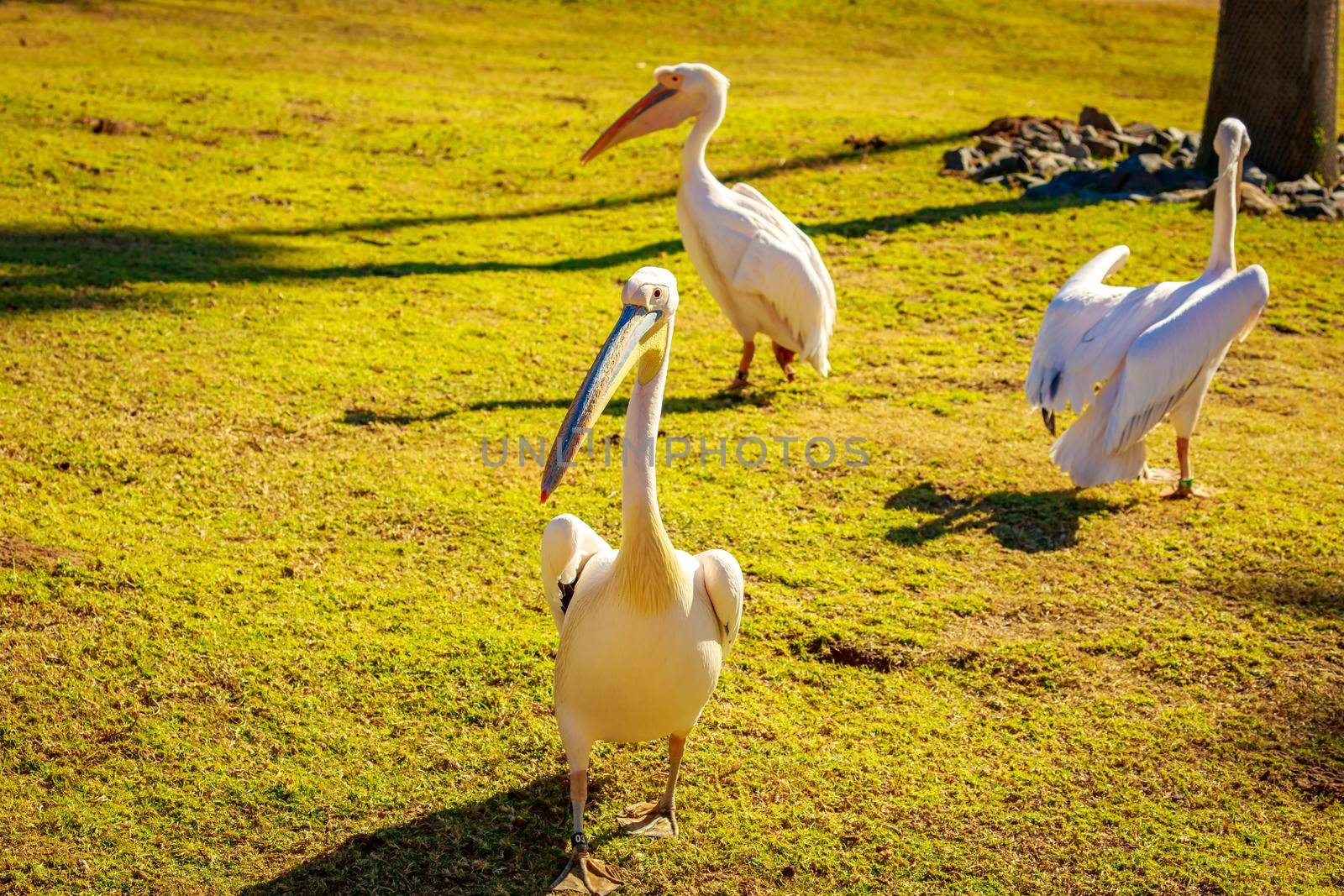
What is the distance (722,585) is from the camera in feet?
9.96

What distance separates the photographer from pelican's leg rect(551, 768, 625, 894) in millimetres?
2957

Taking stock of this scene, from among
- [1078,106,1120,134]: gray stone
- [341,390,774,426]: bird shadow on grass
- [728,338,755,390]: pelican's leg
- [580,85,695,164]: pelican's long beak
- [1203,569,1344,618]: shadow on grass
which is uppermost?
[580,85,695,164]: pelican's long beak

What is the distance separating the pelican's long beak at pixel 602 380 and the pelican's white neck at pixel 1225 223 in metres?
3.45

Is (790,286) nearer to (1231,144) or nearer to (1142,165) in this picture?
(1231,144)

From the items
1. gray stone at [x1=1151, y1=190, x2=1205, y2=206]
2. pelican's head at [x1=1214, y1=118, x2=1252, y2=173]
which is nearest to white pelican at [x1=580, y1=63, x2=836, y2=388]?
pelican's head at [x1=1214, y1=118, x2=1252, y2=173]

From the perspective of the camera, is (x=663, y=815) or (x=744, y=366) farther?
(x=744, y=366)

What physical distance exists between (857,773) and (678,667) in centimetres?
87

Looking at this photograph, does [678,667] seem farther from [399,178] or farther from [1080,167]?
[1080,167]

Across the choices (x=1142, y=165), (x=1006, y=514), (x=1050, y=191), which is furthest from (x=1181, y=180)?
(x=1006, y=514)

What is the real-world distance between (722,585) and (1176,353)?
9.33 ft

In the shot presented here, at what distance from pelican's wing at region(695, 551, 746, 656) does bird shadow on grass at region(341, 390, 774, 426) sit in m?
2.34

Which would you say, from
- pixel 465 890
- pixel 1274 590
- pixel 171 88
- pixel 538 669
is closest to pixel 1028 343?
pixel 1274 590

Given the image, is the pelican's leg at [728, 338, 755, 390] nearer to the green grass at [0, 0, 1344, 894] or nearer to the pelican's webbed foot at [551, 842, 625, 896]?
the green grass at [0, 0, 1344, 894]

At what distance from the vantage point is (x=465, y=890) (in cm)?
296
